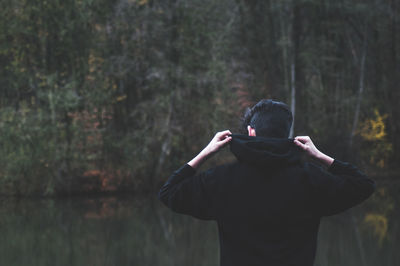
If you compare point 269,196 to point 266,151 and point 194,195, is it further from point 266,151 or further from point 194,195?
point 194,195

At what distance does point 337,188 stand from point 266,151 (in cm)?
29

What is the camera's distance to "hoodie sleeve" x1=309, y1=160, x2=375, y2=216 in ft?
6.88

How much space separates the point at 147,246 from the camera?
9094 mm

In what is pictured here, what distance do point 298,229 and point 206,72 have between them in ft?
60.4

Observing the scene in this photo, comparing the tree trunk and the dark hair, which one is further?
the tree trunk

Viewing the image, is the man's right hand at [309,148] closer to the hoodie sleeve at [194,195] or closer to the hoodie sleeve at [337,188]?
the hoodie sleeve at [337,188]

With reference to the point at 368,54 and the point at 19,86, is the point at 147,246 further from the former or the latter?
the point at 368,54

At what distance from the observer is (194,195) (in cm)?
218

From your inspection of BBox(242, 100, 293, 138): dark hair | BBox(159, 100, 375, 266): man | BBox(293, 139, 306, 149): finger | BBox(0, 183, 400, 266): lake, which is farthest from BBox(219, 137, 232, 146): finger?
BBox(0, 183, 400, 266): lake

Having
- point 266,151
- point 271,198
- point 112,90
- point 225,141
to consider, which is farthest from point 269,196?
point 112,90

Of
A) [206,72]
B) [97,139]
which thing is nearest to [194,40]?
[206,72]

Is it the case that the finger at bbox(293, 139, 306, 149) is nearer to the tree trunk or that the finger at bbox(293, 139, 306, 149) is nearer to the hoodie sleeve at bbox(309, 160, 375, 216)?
the hoodie sleeve at bbox(309, 160, 375, 216)

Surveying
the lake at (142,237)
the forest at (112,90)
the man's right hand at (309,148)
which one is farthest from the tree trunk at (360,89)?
the man's right hand at (309,148)

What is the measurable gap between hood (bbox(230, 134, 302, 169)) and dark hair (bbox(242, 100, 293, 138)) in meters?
0.06
